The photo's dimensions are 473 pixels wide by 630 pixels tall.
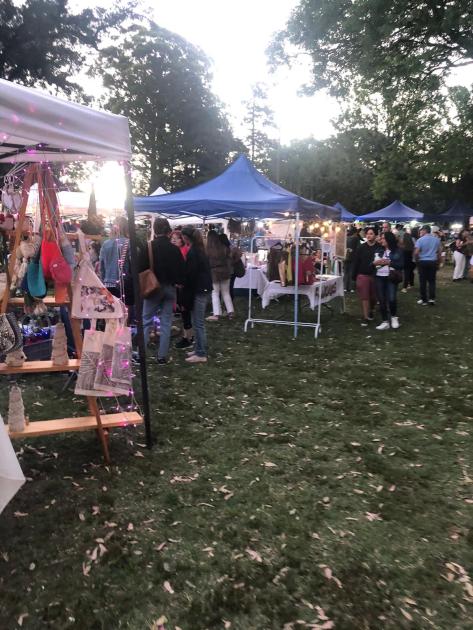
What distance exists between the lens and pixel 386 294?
333 inches

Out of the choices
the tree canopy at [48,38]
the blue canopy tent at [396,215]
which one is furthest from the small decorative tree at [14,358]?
the blue canopy tent at [396,215]

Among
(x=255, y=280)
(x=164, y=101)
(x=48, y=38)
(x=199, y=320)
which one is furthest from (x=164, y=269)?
(x=164, y=101)

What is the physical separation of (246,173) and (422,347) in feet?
14.1

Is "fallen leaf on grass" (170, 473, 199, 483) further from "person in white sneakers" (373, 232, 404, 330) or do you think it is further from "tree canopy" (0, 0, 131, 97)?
"tree canopy" (0, 0, 131, 97)

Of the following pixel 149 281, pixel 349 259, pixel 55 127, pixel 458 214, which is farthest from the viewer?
pixel 458 214

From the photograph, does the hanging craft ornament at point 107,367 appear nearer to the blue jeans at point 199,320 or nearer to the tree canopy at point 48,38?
the blue jeans at point 199,320

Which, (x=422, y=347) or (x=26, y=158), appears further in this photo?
(x=422, y=347)

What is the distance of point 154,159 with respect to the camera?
35.2 meters

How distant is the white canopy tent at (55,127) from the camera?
2568mm

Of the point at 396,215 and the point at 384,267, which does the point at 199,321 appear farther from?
the point at 396,215

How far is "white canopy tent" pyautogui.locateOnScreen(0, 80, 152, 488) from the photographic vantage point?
258 centimetres

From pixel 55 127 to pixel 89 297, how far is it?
1179 mm

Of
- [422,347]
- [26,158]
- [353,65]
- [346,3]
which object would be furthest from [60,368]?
[353,65]

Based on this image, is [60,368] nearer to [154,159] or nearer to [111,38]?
[111,38]
